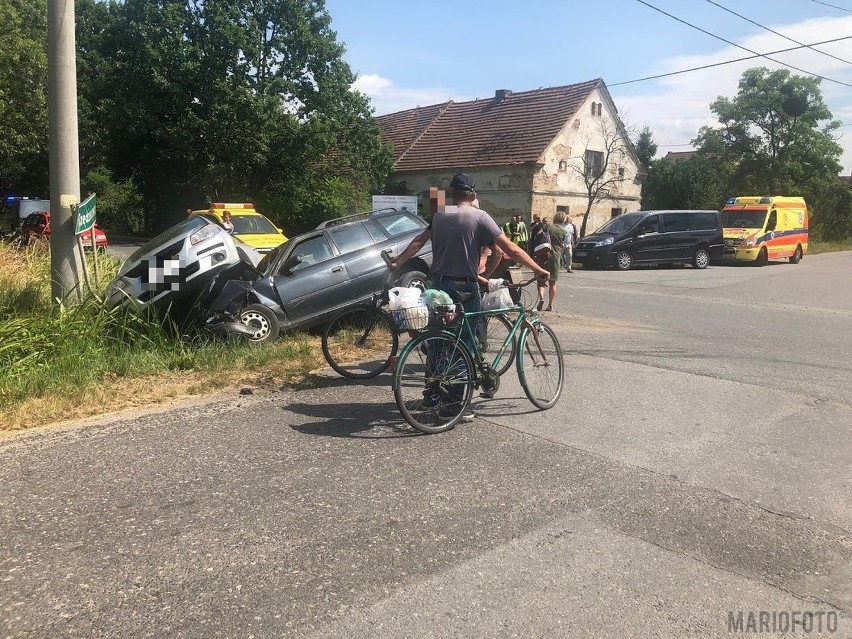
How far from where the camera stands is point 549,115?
30938 millimetres

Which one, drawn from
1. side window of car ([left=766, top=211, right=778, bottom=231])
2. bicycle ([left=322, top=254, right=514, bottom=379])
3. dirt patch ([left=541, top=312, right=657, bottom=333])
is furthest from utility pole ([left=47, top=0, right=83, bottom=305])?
side window of car ([left=766, top=211, right=778, bottom=231])

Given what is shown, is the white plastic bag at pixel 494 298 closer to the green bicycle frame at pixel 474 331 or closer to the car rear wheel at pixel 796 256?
the green bicycle frame at pixel 474 331

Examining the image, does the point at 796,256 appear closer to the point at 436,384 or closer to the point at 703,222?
the point at 703,222

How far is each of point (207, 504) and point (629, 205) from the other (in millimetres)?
33500

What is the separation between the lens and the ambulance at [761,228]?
25.4 meters

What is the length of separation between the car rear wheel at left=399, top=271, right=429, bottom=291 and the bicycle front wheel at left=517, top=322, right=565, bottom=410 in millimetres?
3239

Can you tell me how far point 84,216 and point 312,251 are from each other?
8.74ft

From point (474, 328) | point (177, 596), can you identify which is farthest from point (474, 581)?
point (474, 328)

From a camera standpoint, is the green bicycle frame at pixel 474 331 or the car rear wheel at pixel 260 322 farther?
the car rear wheel at pixel 260 322

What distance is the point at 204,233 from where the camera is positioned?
812 centimetres

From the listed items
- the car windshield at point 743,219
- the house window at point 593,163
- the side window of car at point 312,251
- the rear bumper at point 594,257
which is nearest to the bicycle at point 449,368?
the side window of car at point 312,251

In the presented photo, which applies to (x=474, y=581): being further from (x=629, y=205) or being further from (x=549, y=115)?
(x=629, y=205)

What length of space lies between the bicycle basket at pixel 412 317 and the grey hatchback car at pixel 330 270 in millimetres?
3414

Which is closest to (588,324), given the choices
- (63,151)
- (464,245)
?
(464,245)
